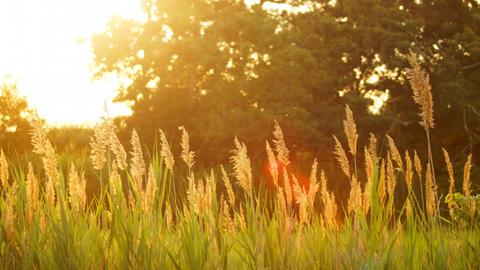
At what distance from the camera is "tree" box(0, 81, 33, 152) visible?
57.2 ft

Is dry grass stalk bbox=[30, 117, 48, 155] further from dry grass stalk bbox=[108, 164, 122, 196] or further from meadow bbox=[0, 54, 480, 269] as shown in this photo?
dry grass stalk bbox=[108, 164, 122, 196]

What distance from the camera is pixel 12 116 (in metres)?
17.5

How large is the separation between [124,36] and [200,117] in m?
3.46

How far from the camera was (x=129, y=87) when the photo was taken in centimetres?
1905

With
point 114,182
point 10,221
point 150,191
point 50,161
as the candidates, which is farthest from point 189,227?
point 10,221

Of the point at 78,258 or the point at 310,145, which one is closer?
the point at 78,258

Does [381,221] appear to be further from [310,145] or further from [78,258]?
[310,145]

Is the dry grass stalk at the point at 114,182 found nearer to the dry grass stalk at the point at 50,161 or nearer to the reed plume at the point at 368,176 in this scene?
the dry grass stalk at the point at 50,161

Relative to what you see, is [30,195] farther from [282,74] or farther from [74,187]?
[282,74]

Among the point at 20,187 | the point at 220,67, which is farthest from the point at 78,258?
the point at 220,67

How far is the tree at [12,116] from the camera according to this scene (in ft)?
57.2

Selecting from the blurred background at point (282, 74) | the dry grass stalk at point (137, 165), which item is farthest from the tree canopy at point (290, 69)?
the dry grass stalk at point (137, 165)

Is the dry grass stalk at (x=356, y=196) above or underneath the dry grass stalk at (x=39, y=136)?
underneath

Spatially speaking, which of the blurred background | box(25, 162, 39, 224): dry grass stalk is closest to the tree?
the blurred background
